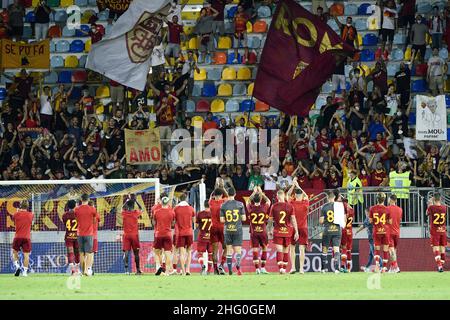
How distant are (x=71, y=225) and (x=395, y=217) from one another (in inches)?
305

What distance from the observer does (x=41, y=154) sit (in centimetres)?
3681

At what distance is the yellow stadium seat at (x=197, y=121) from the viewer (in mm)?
37188

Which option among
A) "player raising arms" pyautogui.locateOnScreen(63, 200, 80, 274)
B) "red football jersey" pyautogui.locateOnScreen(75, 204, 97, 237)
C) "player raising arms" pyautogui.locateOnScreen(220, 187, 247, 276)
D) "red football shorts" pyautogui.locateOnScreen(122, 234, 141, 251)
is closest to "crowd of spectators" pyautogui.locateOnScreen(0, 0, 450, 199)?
"red football shorts" pyautogui.locateOnScreen(122, 234, 141, 251)

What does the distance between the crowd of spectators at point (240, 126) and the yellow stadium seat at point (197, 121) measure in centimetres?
17

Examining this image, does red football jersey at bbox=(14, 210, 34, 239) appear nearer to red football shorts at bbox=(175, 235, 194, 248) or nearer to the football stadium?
the football stadium

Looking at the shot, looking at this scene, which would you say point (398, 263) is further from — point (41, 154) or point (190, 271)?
point (41, 154)

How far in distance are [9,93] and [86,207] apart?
1056cm

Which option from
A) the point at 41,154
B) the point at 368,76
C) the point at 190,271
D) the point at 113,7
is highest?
the point at 113,7

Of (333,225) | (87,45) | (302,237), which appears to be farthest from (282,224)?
(87,45)

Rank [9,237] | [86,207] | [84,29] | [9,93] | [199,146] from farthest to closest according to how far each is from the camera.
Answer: [84,29] → [9,93] → [199,146] → [9,237] → [86,207]

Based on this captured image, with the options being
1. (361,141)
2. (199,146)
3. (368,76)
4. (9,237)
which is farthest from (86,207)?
(368,76)

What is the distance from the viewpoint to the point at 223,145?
36188 millimetres

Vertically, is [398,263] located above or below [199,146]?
below

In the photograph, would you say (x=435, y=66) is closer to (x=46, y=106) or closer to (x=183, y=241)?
(x=46, y=106)
